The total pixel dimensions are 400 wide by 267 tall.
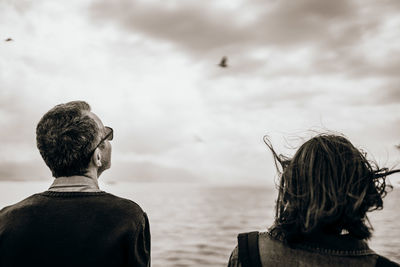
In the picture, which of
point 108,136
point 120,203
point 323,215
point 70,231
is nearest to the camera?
point 323,215

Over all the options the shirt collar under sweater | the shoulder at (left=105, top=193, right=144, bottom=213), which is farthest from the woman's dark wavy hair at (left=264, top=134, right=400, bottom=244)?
the shirt collar under sweater

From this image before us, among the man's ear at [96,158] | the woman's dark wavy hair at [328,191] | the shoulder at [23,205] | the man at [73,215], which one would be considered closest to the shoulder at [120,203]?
the man at [73,215]

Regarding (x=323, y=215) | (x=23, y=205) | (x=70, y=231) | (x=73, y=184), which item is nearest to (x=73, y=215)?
(x=70, y=231)

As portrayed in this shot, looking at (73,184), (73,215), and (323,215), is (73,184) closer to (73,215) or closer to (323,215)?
(73,215)

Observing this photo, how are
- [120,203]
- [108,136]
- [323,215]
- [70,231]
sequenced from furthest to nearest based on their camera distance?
1. [108,136]
2. [120,203]
3. [70,231]
4. [323,215]

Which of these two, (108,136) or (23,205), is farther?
(108,136)

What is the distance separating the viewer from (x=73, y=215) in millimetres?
2381

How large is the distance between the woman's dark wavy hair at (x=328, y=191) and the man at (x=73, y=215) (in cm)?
85

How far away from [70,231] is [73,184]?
0.91 ft

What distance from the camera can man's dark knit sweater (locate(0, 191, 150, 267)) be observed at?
7.64 ft

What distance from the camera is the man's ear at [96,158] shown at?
2.55 m

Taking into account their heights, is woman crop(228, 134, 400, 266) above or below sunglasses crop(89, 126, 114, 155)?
below

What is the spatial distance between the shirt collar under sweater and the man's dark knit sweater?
3 centimetres

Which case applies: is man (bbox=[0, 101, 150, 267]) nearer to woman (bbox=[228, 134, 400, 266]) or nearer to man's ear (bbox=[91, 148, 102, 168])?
man's ear (bbox=[91, 148, 102, 168])
